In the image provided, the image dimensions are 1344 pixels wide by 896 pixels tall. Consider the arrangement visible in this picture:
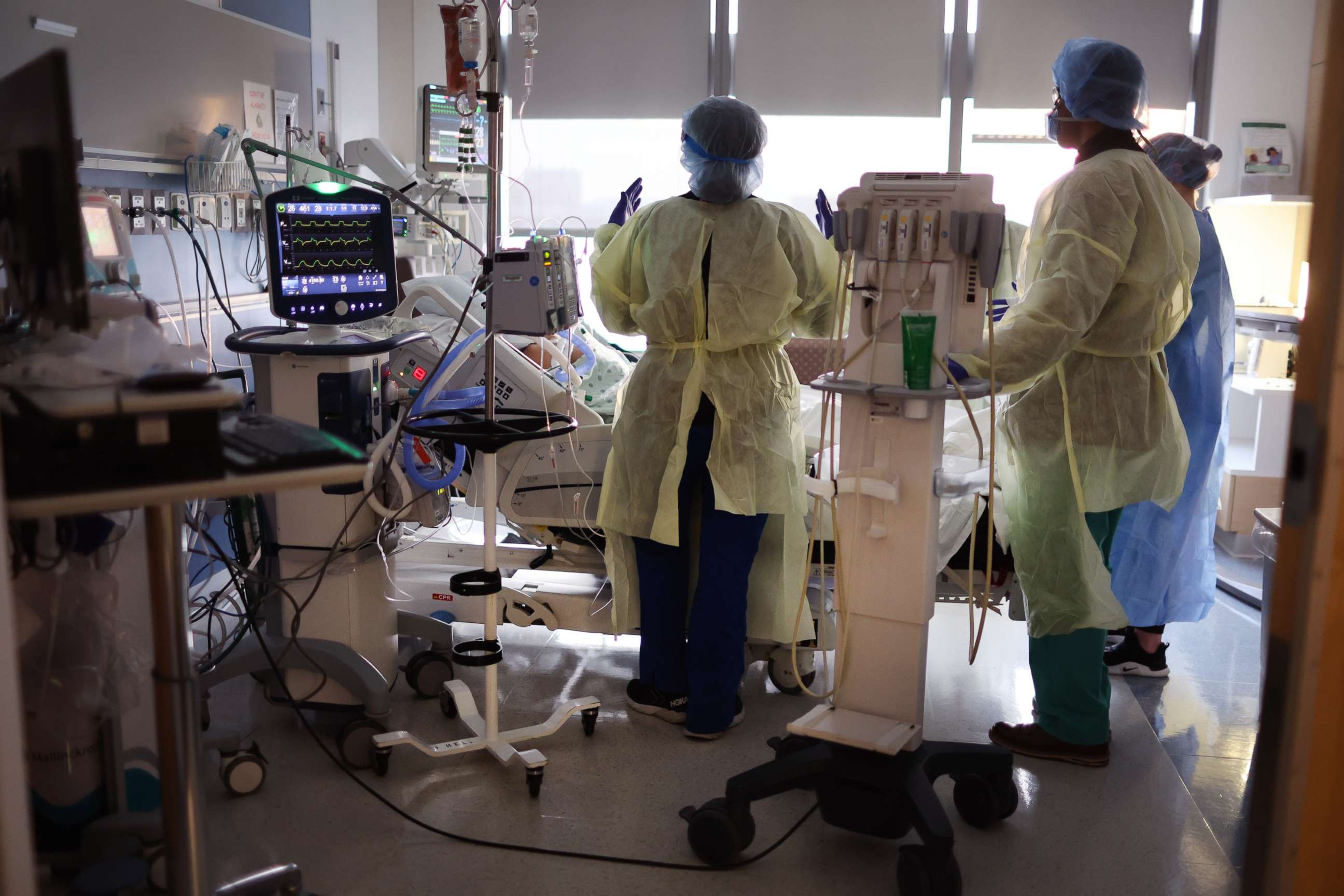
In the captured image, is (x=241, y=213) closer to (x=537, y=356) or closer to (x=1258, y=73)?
(x=537, y=356)

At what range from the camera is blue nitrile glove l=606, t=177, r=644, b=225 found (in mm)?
2822

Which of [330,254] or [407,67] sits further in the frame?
[407,67]

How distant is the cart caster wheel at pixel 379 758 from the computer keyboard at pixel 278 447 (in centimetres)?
112

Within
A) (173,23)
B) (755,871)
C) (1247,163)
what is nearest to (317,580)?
(755,871)

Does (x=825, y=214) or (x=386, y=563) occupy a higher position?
(x=825, y=214)

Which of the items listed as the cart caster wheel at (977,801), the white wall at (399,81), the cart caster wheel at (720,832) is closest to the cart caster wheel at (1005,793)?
the cart caster wheel at (977,801)


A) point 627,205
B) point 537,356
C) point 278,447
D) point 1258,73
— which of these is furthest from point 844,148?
point 278,447

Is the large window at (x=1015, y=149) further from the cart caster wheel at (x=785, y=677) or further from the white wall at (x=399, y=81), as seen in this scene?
the cart caster wheel at (x=785, y=677)

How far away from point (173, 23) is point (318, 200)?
52.4 inches

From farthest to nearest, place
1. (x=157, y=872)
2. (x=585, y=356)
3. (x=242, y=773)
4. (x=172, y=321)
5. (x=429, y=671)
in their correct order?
1. (x=585, y=356)
2. (x=172, y=321)
3. (x=429, y=671)
4. (x=242, y=773)
5. (x=157, y=872)

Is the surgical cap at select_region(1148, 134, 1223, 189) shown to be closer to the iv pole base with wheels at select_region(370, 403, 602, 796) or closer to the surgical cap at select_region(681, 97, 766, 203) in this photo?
the surgical cap at select_region(681, 97, 766, 203)

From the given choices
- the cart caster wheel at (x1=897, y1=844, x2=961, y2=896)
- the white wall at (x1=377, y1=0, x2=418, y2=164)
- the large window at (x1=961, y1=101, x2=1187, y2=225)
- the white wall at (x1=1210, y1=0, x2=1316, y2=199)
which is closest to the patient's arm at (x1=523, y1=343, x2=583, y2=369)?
the cart caster wheel at (x1=897, y1=844, x2=961, y2=896)

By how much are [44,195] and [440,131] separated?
284cm

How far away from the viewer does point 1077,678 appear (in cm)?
257
